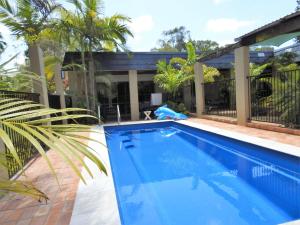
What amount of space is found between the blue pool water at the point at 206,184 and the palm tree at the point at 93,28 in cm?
580

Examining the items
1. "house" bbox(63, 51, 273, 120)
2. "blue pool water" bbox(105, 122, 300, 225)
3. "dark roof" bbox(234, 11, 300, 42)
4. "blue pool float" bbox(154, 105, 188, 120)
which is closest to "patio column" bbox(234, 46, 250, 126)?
"dark roof" bbox(234, 11, 300, 42)

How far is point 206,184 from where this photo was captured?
4.84m

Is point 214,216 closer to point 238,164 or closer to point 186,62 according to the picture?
point 238,164

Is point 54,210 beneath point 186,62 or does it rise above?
beneath

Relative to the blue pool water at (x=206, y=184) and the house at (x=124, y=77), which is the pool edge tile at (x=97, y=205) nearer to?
the blue pool water at (x=206, y=184)

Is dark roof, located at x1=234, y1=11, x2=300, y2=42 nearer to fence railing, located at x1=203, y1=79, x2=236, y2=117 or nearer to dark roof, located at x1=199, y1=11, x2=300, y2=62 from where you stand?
dark roof, located at x1=199, y1=11, x2=300, y2=62

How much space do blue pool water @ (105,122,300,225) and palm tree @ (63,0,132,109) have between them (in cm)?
580

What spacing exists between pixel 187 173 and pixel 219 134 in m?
2.85

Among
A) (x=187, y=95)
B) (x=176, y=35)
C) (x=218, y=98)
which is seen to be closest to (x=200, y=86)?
(x=218, y=98)

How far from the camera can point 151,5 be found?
14305mm

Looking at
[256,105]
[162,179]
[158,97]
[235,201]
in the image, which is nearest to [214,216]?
[235,201]

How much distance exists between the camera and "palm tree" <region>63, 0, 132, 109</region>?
11.0 metres

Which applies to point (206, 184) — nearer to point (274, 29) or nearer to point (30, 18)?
point (274, 29)

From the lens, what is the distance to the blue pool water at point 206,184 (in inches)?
141
